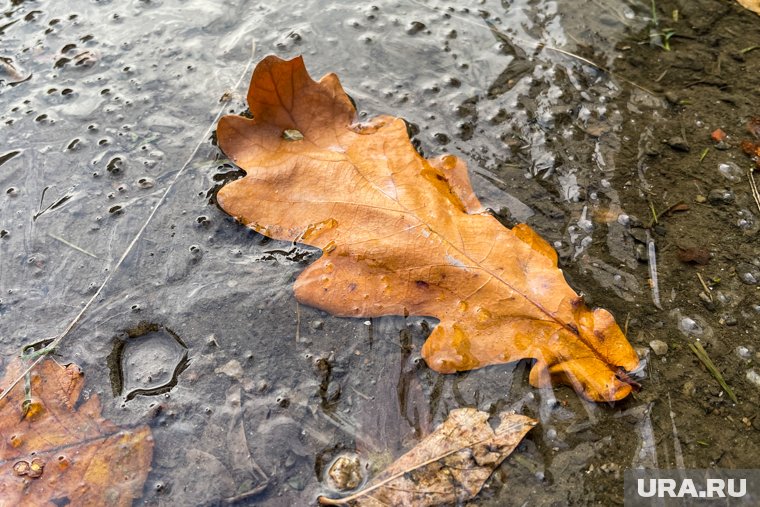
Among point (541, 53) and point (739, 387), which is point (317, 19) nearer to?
point (541, 53)

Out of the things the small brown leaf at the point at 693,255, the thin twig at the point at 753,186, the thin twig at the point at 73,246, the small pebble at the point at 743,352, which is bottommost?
the small pebble at the point at 743,352

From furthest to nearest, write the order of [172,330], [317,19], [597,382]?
[317,19] < [172,330] < [597,382]

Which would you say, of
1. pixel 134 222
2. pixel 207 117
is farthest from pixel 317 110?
pixel 134 222

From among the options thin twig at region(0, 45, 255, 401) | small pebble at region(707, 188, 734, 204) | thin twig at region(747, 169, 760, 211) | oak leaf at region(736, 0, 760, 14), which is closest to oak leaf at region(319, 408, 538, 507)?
thin twig at region(0, 45, 255, 401)

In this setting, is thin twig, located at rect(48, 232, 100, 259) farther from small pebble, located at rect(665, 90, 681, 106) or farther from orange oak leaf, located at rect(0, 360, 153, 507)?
small pebble, located at rect(665, 90, 681, 106)

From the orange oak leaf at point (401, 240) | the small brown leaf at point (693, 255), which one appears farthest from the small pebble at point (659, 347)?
the small brown leaf at point (693, 255)

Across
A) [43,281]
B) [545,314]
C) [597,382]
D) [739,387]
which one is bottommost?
[739,387]

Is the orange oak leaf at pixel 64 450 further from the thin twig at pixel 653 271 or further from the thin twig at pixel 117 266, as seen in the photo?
the thin twig at pixel 653 271
